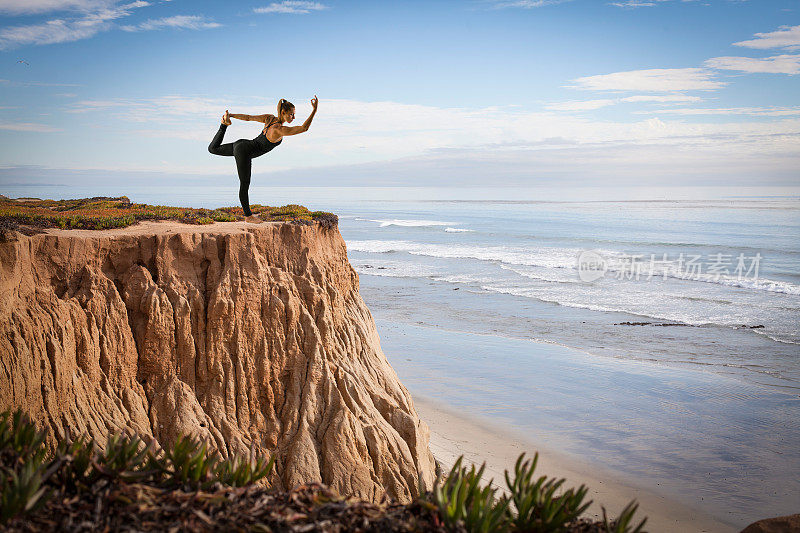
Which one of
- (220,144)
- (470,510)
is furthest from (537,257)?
(470,510)

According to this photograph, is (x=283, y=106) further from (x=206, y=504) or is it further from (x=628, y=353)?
(x=628, y=353)

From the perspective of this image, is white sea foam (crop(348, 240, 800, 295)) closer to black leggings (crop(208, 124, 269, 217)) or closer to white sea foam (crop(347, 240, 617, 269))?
white sea foam (crop(347, 240, 617, 269))

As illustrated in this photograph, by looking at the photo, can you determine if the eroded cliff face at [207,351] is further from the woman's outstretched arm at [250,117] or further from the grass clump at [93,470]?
the grass clump at [93,470]

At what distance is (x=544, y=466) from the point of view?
1343 centimetres

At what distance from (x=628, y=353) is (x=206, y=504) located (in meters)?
20.3

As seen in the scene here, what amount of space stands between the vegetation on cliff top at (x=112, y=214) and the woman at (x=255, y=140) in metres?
0.91

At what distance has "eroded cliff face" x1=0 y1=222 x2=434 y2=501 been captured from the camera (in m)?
8.05

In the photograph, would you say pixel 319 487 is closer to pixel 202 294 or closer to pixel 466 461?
pixel 202 294

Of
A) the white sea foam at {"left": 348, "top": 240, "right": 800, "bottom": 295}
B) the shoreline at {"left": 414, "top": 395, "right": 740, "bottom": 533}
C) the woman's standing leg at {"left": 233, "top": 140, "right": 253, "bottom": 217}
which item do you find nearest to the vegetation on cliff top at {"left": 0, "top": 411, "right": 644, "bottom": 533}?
the shoreline at {"left": 414, "top": 395, "right": 740, "bottom": 533}

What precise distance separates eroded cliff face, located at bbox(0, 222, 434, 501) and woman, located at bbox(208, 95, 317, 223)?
3.79 ft

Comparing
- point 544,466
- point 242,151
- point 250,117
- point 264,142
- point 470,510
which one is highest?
point 250,117

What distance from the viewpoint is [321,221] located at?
11773 millimetres

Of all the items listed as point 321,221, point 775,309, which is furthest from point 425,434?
point 775,309

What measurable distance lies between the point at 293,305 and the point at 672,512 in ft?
27.5
